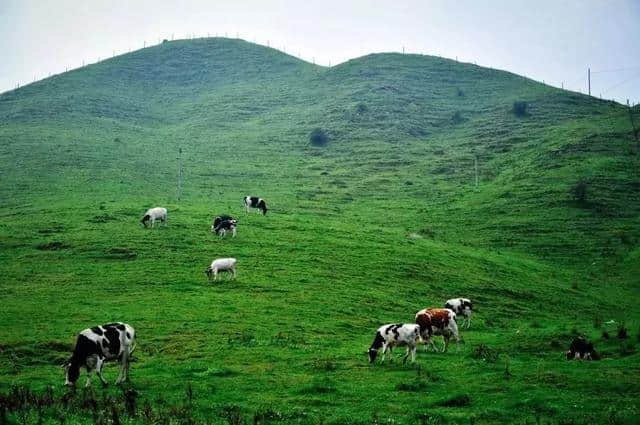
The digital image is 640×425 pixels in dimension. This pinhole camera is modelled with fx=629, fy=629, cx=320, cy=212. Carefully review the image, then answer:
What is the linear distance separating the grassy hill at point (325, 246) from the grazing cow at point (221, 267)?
612 millimetres

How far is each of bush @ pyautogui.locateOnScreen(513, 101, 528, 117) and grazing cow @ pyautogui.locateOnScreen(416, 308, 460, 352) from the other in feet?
301

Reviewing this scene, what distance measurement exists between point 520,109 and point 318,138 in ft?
123

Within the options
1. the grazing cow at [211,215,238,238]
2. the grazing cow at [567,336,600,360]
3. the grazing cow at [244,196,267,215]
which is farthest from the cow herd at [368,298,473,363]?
the grazing cow at [244,196,267,215]

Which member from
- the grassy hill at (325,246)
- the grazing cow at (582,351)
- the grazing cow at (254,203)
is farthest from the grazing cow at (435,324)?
the grazing cow at (254,203)

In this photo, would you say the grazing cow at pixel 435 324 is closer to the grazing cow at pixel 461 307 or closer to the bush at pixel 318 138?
the grazing cow at pixel 461 307

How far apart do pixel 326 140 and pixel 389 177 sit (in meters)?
20.3

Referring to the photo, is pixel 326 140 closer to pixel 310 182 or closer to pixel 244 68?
pixel 310 182

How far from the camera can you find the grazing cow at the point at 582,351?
879 inches

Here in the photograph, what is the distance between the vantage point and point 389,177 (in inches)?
3310

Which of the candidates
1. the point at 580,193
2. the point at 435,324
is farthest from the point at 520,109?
the point at 435,324

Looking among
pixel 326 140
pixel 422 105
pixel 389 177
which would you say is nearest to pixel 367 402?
pixel 389 177

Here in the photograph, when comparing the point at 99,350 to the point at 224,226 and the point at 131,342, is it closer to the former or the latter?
the point at 131,342

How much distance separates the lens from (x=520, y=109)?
11131 cm

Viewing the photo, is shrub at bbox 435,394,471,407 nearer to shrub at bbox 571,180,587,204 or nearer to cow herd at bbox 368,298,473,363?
cow herd at bbox 368,298,473,363
